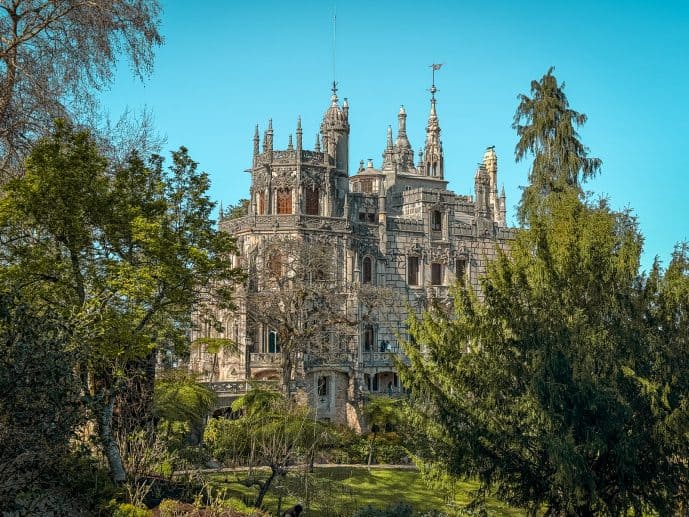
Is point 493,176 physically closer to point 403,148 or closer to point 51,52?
point 403,148

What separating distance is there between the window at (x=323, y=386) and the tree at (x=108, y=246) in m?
22.9

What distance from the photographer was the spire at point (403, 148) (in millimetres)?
68875

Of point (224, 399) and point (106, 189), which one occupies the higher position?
point (106, 189)

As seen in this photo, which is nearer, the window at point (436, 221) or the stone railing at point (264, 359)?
the stone railing at point (264, 359)

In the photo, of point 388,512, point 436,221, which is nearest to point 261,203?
point 436,221

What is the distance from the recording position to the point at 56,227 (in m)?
19.0

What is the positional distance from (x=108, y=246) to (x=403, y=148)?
51.5 metres

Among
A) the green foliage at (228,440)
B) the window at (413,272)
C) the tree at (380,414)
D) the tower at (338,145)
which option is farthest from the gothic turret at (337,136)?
the green foliage at (228,440)

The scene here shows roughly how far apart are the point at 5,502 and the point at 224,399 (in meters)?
27.5

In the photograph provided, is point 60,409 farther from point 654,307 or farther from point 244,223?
point 244,223

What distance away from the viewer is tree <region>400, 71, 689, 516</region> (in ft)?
57.1

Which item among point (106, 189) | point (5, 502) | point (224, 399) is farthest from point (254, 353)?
point (5, 502)

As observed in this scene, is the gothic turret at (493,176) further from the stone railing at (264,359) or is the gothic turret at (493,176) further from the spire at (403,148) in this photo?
the stone railing at (264,359)

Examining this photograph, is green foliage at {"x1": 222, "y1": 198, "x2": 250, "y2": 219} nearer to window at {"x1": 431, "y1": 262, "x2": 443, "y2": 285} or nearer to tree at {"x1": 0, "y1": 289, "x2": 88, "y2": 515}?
window at {"x1": 431, "y1": 262, "x2": 443, "y2": 285}
